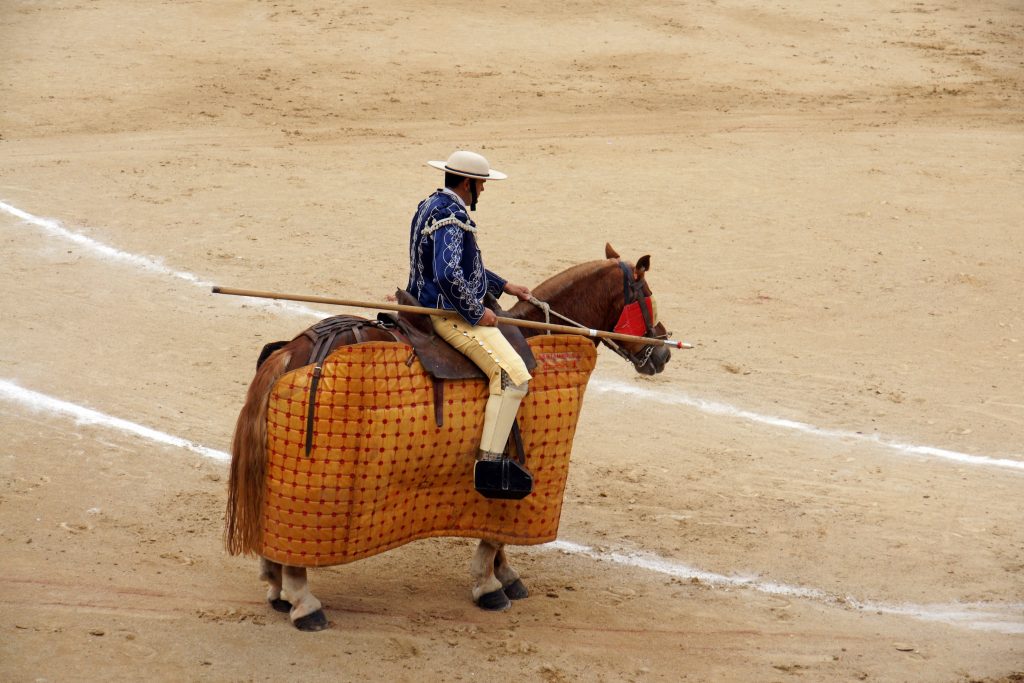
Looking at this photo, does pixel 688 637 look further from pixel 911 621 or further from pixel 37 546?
pixel 37 546

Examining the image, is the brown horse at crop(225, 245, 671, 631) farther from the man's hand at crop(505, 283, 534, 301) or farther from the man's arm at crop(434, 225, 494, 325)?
the man's arm at crop(434, 225, 494, 325)

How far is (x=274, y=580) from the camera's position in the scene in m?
6.31

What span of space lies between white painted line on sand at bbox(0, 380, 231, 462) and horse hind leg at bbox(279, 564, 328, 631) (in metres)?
2.19

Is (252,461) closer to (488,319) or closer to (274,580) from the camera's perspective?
(274,580)

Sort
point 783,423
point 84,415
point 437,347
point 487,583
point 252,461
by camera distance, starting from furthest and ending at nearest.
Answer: point 783,423
point 84,415
point 487,583
point 437,347
point 252,461

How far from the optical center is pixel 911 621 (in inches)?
266

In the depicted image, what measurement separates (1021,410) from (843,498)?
2.29m

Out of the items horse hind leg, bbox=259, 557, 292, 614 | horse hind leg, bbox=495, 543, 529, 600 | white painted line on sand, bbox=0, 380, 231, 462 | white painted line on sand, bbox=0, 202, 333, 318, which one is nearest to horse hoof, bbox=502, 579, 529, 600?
horse hind leg, bbox=495, 543, 529, 600

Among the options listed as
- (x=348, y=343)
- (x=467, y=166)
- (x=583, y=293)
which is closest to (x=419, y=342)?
(x=348, y=343)

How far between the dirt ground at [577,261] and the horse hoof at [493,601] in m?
0.06

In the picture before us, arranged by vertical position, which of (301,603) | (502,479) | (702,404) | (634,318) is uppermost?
(634,318)

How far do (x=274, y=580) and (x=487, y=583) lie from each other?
3.53 ft

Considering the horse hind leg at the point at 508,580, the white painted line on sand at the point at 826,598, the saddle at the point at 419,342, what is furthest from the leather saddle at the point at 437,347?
the white painted line on sand at the point at 826,598

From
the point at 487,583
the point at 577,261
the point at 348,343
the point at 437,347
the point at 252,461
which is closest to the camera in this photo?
the point at 252,461
